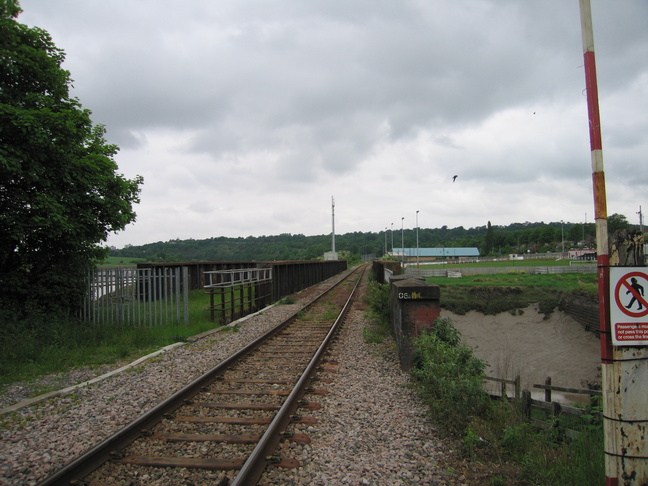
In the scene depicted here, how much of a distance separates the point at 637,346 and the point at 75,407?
5.99m

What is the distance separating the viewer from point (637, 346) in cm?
280

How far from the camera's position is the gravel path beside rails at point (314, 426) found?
3518 mm

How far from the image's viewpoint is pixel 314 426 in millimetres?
4457

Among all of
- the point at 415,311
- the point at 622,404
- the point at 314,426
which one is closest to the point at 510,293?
the point at 415,311

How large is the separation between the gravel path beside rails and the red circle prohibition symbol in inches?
74.8

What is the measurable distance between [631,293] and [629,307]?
98 mm

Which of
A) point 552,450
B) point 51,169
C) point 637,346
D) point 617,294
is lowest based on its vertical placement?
point 552,450

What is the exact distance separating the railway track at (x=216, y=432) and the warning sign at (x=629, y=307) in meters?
2.86

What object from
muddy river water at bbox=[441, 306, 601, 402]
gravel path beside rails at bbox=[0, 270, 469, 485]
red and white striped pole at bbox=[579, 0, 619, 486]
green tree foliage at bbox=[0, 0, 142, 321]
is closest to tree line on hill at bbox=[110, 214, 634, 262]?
muddy river water at bbox=[441, 306, 601, 402]

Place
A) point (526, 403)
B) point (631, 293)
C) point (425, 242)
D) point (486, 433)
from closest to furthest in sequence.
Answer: point (631, 293) → point (486, 433) → point (526, 403) → point (425, 242)

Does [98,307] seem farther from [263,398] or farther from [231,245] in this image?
[231,245]

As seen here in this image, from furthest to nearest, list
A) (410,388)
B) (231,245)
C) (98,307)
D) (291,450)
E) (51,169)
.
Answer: (231,245) < (98,307) < (51,169) < (410,388) < (291,450)

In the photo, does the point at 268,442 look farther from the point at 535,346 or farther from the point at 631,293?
the point at 535,346

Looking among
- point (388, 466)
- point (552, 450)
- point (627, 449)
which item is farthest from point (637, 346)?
Answer: point (388, 466)
